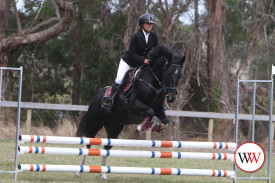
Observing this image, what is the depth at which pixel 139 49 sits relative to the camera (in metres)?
7.70

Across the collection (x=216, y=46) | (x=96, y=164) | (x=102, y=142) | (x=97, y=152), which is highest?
(x=216, y=46)

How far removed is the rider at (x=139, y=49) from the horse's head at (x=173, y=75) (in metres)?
0.46

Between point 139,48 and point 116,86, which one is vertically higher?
point 139,48

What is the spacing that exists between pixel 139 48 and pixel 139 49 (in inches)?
1.2

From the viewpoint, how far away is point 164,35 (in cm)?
1631

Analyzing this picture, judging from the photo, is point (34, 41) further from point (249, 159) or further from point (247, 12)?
point (249, 159)

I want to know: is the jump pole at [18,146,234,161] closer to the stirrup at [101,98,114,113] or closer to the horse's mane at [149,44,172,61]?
the stirrup at [101,98,114,113]

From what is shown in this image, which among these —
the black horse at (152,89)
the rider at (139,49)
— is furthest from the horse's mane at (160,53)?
the rider at (139,49)

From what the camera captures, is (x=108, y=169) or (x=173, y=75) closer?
(x=108, y=169)

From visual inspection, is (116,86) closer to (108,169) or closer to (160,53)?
(160,53)

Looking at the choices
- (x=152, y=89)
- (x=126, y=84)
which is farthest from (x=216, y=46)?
(x=152, y=89)

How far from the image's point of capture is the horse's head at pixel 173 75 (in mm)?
6927

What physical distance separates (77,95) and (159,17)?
14.7 ft

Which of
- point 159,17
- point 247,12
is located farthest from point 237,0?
point 159,17
